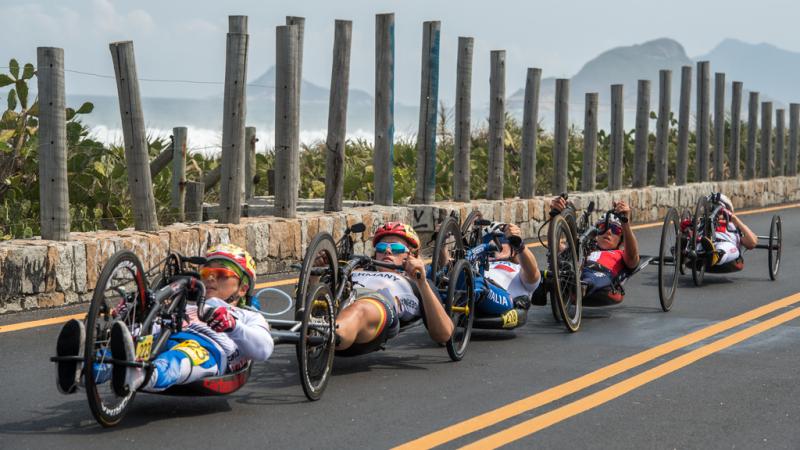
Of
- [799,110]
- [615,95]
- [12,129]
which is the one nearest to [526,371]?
[12,129]

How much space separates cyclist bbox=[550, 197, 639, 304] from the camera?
35.2 feet

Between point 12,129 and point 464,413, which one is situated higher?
point 12,129

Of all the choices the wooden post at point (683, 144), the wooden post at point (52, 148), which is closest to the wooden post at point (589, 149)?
the wooden post at point (683, 144)

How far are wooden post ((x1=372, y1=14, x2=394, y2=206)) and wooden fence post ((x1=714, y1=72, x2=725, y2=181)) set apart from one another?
35.8 ft

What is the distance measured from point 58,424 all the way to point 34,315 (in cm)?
344

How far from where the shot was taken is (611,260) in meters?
11.0

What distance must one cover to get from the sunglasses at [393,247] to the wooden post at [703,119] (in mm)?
16169

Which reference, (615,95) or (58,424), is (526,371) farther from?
(615,95)

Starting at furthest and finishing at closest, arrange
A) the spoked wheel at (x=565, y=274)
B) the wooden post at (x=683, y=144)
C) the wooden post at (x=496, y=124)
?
the wooden post at (x=683, y=144) → the wooden post at (x=496, y=124) → the spoked wheel at (x=565, y=274)

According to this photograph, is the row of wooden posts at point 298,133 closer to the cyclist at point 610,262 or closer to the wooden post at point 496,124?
the wooden post at point 496,124

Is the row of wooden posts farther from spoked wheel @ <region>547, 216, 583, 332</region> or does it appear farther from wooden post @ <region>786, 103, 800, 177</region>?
wooden post @ <region>786, 103, 800, 177</region>

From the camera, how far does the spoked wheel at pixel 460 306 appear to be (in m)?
8.74

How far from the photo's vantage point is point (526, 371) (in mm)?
8547

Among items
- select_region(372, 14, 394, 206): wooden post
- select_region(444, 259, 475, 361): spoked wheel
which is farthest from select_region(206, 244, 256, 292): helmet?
select_region(372, 14, 394, 206): wooden post
